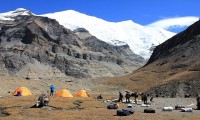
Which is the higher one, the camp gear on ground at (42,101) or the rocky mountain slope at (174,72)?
the rocky mountain slope at (174,72)

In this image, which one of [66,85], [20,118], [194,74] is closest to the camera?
[20,118]

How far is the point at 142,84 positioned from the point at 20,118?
256 feet

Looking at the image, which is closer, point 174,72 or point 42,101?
point 42,101

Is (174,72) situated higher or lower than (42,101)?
higher

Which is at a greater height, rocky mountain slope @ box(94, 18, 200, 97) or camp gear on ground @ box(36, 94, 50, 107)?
rocky mountain slope @ box(94, 18, 200, 97)

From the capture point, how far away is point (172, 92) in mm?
71750

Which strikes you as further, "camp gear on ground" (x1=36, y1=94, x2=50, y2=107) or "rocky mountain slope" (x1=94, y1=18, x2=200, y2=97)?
"rocky mountain slope" (x1=94, y1=18, x2=200, y2=97)

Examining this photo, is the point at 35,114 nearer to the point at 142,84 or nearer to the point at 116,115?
the point at 116,115

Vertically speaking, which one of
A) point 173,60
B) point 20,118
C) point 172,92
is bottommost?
point 20,118

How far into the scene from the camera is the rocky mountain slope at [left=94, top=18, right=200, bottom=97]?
73.6 metres

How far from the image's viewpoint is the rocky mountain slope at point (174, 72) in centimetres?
7356

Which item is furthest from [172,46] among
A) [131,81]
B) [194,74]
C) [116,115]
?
[116,115]

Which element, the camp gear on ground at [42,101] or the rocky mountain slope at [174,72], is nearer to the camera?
the camp gear on ground at [42,101]

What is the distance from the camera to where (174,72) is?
110 meters
